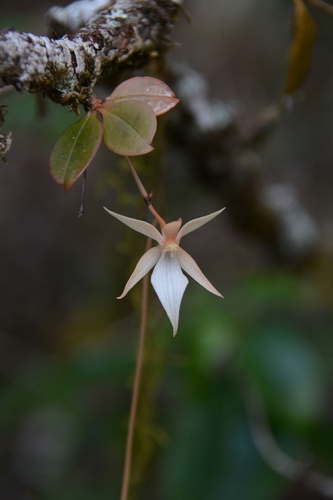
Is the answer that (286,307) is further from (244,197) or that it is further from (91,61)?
(91,61)

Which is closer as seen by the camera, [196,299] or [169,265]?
[169,265]

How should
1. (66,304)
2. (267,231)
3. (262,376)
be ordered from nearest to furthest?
(262,376) → (267,231) → (66,304)

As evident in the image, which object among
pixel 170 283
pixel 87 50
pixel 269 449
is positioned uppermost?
pixel 87 50

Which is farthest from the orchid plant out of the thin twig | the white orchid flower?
the thin twig

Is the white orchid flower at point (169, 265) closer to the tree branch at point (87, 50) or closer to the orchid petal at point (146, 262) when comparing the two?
the orchid petal at point (146, 262)

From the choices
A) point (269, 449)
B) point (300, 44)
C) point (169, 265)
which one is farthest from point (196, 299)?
point (169, 265)

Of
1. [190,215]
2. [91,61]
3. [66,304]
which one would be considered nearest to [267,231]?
[190,215]

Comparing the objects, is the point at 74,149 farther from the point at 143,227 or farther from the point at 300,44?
the point at 300,44
